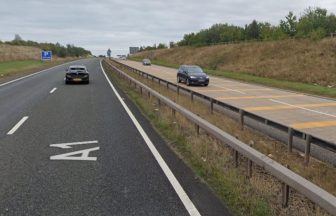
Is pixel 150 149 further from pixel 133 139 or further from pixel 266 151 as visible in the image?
pixel 266 151

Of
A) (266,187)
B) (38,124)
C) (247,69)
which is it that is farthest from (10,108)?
(247,69)

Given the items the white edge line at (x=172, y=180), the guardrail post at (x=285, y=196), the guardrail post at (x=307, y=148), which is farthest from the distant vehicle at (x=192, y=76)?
the guardrail post at (x=285, y=196)

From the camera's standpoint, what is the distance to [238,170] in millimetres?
6902

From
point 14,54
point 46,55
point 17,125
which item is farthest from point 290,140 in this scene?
point 14,54

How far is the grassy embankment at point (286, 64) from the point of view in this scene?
109 feet

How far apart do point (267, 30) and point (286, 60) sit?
177ft

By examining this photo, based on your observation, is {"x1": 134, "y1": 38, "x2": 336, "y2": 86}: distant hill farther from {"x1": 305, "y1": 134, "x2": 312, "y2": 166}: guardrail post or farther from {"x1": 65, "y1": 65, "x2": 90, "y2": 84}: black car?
{"x1": 305, "y1": 134, "x2": 312, "y2": 166}: guardrail post

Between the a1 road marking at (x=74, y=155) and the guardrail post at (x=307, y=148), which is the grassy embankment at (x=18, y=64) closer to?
the a1 road marking at (x=74, y=155)

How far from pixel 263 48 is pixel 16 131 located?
52932mm

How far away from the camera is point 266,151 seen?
884 cm

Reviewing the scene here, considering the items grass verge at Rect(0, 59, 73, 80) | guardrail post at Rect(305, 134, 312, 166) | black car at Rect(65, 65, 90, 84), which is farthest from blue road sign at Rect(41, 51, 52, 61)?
guardrail post at Rect(305, 134, 312, 166)

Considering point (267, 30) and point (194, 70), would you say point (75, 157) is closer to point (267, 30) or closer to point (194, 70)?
point (194, 70)

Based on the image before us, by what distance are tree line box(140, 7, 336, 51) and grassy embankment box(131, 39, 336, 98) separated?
4.81m

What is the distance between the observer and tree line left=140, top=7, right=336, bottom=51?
8172 centimetres
